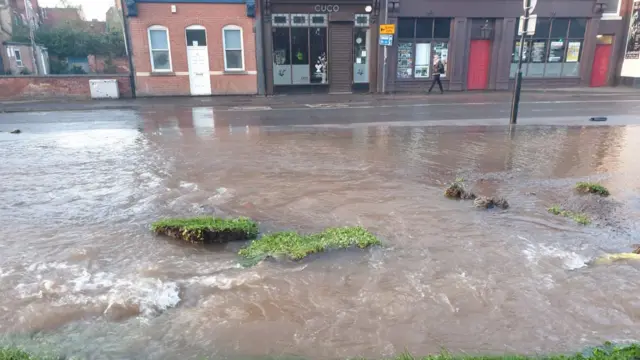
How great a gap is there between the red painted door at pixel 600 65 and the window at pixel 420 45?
935 cm

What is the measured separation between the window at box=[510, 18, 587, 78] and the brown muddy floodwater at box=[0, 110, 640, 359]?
17465 mm

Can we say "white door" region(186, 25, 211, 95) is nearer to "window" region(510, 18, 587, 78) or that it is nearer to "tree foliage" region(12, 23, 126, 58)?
"window" region(510, 18, 587, 78)

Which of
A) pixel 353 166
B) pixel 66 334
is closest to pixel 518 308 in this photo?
pixel 66 334

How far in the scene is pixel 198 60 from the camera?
2241 centimetres

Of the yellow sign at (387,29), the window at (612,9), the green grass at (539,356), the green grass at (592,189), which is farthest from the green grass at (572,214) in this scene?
the window at (612,9)

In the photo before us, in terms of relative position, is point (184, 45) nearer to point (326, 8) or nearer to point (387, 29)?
point (326, 8)

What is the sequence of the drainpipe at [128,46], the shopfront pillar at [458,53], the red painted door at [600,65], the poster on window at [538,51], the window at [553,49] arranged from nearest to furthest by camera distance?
the drainpipe at [128,46] → the shopfront pillar at [458,53] → the window at [553,49] → the poster on window at [538,51] → the red painted door at [600,65]

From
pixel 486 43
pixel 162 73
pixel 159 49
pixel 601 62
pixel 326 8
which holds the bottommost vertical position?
pixel 162 73

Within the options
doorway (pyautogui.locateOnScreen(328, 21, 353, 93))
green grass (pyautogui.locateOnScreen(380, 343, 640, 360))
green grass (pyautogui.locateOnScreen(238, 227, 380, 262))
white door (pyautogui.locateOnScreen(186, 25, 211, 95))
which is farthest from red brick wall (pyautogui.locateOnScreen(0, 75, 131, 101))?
green grass (pyautogui.locateOnScreen(380, 343, 640, 360))

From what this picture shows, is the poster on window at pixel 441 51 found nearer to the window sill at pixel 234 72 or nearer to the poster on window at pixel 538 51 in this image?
the poster on window at pixel 538 51

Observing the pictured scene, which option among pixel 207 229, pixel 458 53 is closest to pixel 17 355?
pixel 207 229

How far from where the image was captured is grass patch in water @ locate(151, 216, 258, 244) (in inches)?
217

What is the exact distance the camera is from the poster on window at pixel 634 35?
81.2 feet

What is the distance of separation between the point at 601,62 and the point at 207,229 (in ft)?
92.7
